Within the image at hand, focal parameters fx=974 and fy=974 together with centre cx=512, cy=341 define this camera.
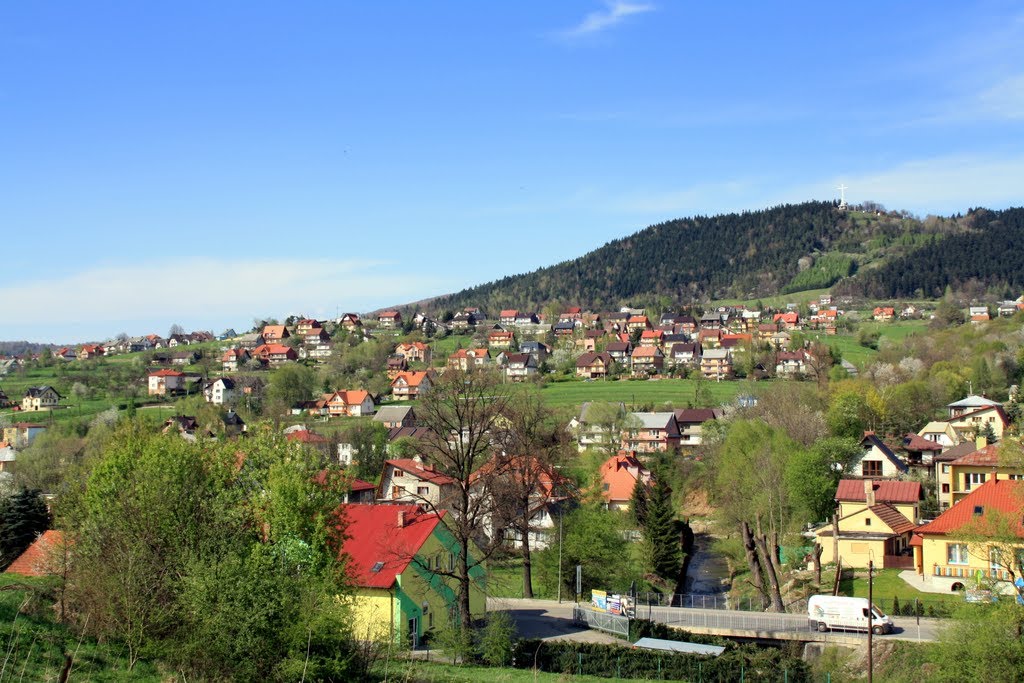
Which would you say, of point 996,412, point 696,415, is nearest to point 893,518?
point 996,412

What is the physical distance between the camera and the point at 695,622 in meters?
32.1

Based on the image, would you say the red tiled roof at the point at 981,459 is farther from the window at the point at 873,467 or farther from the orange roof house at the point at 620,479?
the orange roof house at the point at 620,479

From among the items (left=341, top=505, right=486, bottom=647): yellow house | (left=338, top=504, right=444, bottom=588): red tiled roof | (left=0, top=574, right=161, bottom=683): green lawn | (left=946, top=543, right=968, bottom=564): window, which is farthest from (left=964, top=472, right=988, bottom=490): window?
(left=0, top=574, right=161, bottom=683): green lawn

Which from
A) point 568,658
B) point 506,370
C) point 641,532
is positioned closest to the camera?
point 568,658

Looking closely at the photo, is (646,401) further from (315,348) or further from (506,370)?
(315,348)

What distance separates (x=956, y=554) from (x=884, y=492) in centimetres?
1073

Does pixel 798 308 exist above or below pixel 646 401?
above

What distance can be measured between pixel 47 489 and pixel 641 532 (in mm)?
38696

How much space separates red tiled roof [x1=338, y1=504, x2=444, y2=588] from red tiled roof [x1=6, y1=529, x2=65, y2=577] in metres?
8.03

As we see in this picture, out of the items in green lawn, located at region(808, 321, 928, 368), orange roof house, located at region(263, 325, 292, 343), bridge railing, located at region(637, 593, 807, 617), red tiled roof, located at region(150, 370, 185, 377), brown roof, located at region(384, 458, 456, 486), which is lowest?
bridge railing, located at region(637, 593, 807, 617)

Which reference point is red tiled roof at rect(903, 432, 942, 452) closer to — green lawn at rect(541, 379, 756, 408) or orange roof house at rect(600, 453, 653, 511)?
orange roof house at rect(600, 453, 653, 511)

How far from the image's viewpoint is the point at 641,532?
46.4 m

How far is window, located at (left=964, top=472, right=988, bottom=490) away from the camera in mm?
47594

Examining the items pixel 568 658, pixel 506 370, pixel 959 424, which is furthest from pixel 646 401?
pixel 568 658
